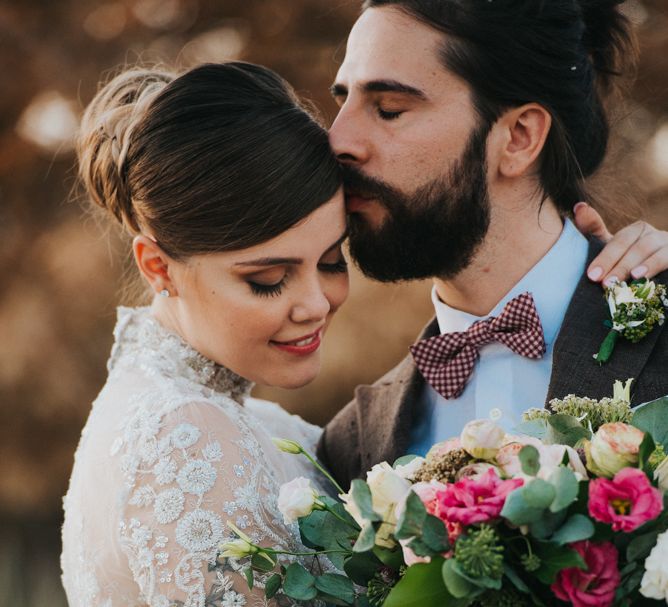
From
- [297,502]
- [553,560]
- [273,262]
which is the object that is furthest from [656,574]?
[273,262]

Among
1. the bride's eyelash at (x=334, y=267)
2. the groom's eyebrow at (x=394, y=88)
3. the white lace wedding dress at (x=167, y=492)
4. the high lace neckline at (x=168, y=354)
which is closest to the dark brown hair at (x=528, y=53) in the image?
the groom's eyebrow at (x=394, y=88)

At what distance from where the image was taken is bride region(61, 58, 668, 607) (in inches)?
90.4

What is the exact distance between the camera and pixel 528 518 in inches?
65.3

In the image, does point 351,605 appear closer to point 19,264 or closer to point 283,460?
point 283,460

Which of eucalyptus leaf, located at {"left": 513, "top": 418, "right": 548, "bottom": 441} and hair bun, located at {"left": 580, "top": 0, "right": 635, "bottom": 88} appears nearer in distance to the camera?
eucalyptus leaf, located at {"left": 513, "top": 418, "right": 548, "bottom": 441}

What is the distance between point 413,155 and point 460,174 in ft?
0.58

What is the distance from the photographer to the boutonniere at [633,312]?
2676mm

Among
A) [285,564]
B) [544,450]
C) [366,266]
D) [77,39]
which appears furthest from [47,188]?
[544,450]

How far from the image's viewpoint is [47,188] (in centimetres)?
636

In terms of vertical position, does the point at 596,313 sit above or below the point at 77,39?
above

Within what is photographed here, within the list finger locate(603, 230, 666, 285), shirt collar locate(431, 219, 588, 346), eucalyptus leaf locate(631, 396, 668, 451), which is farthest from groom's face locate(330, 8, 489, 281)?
eucalyptus leaf locate(631, 396, 668, 451)

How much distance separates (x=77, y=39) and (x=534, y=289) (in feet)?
13.7

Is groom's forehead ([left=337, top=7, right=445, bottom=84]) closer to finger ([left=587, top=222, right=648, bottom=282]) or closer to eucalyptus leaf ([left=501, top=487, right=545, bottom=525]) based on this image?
finger ([left=587, top=222, right=648, bottom=282])

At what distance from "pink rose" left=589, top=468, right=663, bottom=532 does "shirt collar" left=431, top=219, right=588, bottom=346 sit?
1287 millimetres
